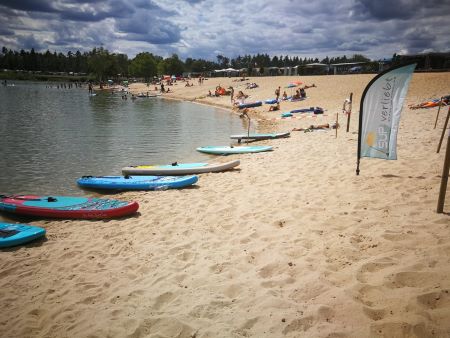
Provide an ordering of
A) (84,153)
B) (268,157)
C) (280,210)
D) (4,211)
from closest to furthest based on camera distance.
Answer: (280,210)
(4,211)
(268,157)
(84,153)

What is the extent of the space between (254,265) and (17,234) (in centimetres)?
467

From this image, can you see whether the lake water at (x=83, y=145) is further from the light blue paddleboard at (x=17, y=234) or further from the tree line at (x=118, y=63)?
the tree line at (x=118, y=63)

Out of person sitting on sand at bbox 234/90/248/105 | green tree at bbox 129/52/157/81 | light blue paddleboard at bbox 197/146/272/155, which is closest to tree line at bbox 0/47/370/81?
green tree at bbox 129/52/157/81

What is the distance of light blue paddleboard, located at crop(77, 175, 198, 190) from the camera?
28.0 feet

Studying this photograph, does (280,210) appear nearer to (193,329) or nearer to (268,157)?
(193,329)

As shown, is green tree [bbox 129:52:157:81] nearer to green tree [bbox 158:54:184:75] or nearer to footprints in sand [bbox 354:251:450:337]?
green tree [bbox 158:54:184:75]

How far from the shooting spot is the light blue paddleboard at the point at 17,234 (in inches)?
220

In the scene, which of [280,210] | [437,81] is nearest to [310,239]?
[280,210]

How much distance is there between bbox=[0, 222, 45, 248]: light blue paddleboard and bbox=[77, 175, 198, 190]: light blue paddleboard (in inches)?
123

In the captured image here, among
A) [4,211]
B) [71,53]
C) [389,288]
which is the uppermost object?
[71,53]

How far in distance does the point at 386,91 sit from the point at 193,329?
5.72 m

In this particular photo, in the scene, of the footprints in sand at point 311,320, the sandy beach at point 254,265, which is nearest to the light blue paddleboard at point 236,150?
the sandy beach at point 254,265

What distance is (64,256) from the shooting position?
5.14 m

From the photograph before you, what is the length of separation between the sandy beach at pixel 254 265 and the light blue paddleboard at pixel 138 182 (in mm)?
720
